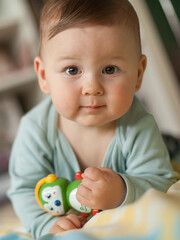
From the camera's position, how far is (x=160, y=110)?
1.63 meters

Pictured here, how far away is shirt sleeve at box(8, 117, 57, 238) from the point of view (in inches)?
25.1

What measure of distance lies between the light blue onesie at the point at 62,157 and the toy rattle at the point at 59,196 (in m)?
0.05

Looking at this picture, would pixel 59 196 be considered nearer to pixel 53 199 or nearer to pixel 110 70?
pixel 53 199

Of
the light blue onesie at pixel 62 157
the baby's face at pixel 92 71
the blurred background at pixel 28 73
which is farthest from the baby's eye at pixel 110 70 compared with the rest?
the blurred background at pixel 28 73

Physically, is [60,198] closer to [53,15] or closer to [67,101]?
[67,101]

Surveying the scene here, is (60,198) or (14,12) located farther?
(14,12)

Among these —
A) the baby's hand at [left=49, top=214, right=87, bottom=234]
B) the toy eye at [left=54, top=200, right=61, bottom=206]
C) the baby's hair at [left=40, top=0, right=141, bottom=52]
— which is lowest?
the baby's hand at [left=49, top=214, right=87, bottom=234]

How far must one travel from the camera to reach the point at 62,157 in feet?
2.14

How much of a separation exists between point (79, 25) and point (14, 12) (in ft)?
3.51

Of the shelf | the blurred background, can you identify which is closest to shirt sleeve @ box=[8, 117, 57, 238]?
the blurred background

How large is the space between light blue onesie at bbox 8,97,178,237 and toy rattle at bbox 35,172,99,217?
0.15ft

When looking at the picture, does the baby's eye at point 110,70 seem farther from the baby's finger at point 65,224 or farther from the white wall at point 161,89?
the white wall at point 161,89

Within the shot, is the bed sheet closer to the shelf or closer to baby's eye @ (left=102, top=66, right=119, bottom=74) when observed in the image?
baby's eye @ (left=102, top=66, right=119, bottom=74)

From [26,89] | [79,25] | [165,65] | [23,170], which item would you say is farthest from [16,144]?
[165,65]
